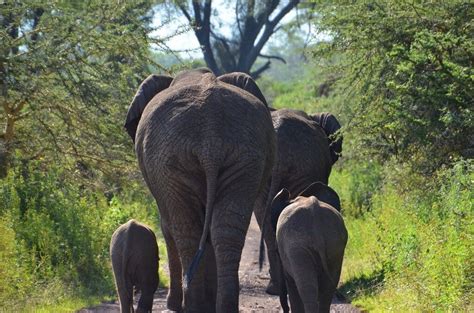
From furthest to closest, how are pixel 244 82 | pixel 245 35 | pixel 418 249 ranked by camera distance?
pixel 245 35
pixel 418 249
pixel 244 82

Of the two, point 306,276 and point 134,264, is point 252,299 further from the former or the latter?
point 306,276

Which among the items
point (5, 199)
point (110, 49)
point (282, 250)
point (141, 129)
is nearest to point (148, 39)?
point (110, 49)

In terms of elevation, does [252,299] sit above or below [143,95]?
below

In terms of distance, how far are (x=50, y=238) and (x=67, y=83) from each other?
89.1 inches

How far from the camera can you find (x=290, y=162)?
12.7 metres

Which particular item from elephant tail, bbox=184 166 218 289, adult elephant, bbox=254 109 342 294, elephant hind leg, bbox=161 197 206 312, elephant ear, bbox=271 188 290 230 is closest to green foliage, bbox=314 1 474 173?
adult elephant, bbox=254 109 342 294

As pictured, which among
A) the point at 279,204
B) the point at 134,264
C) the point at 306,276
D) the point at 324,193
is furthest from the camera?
the point at 324,193

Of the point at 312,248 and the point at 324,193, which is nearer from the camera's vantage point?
the point at 312,248

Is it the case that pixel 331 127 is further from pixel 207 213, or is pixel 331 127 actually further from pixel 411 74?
pixel 207 213

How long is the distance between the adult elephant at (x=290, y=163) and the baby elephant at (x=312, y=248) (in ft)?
10.4

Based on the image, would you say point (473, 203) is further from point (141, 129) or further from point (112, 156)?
point (112, 156)

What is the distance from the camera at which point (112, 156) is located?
14969 millimetres

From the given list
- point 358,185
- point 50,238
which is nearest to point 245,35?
point 358,185

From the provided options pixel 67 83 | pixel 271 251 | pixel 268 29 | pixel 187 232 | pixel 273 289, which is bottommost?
pixel 273 289
